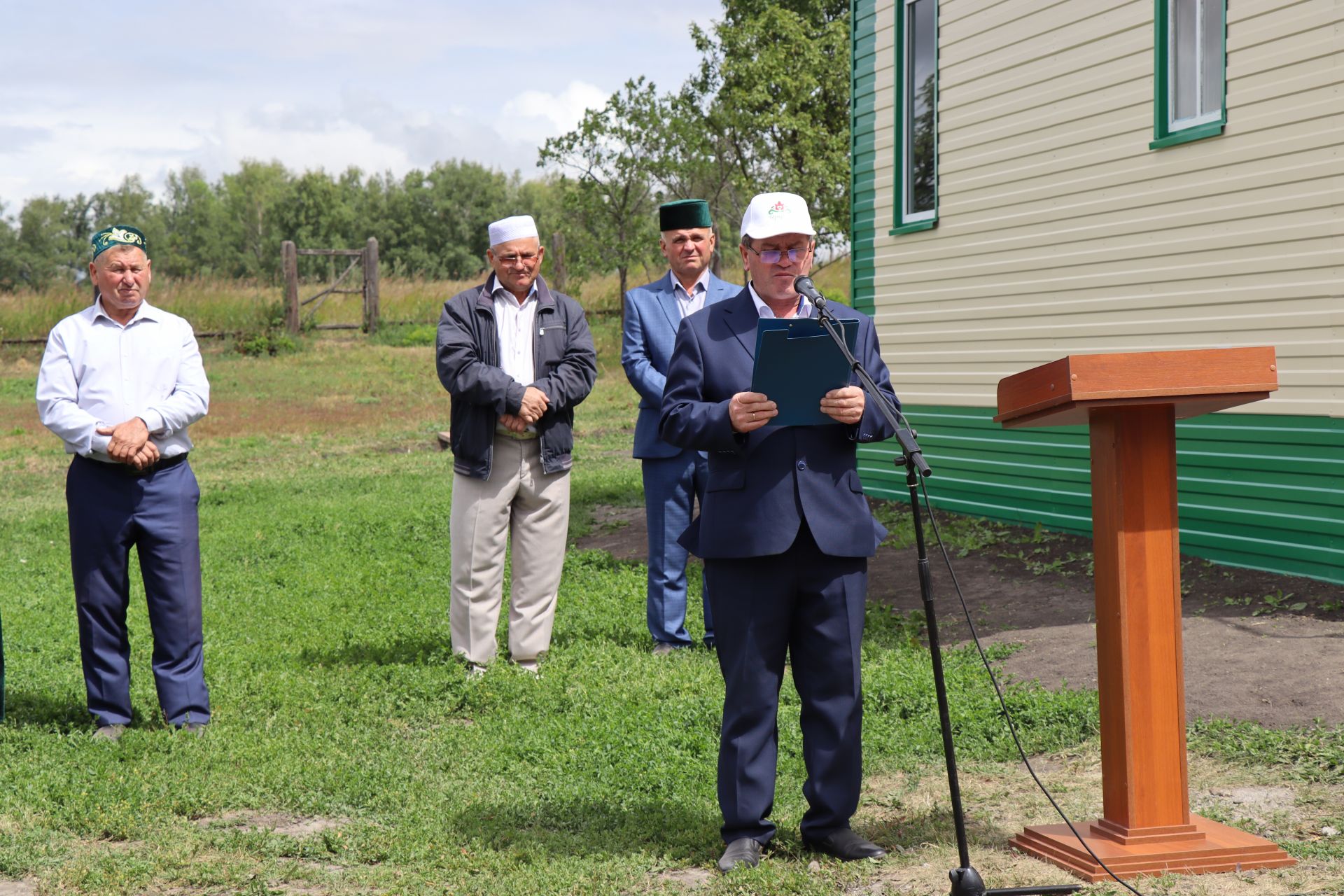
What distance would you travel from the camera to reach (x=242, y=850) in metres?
4.78

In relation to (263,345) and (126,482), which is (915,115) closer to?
(126,482)

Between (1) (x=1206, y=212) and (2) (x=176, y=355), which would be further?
(1) (x=1206, y=212)

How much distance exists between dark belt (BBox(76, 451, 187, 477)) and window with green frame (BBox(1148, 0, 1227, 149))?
22.2 feet

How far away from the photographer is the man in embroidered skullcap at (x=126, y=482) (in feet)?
19.7

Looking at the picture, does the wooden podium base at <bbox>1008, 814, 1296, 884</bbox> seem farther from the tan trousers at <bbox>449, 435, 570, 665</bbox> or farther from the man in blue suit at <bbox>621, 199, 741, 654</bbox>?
the tan trousers at <bbox>449, 435, 570, 665</bbox>

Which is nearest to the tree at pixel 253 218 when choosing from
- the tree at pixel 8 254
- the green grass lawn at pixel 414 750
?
the tree at pixel 8 254

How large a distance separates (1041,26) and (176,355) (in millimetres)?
7429

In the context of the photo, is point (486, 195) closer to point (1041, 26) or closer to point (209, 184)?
point (209, 184)

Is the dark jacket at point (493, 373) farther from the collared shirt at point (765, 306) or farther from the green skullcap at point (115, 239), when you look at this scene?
the collared shirt at point (765, 306)

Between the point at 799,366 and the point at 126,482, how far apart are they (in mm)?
3460

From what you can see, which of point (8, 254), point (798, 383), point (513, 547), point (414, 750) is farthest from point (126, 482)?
point (8, 254)

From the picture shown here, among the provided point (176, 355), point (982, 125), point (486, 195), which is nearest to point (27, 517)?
point (176, 355)

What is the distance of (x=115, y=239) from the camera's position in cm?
614

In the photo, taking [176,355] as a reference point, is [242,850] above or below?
below
